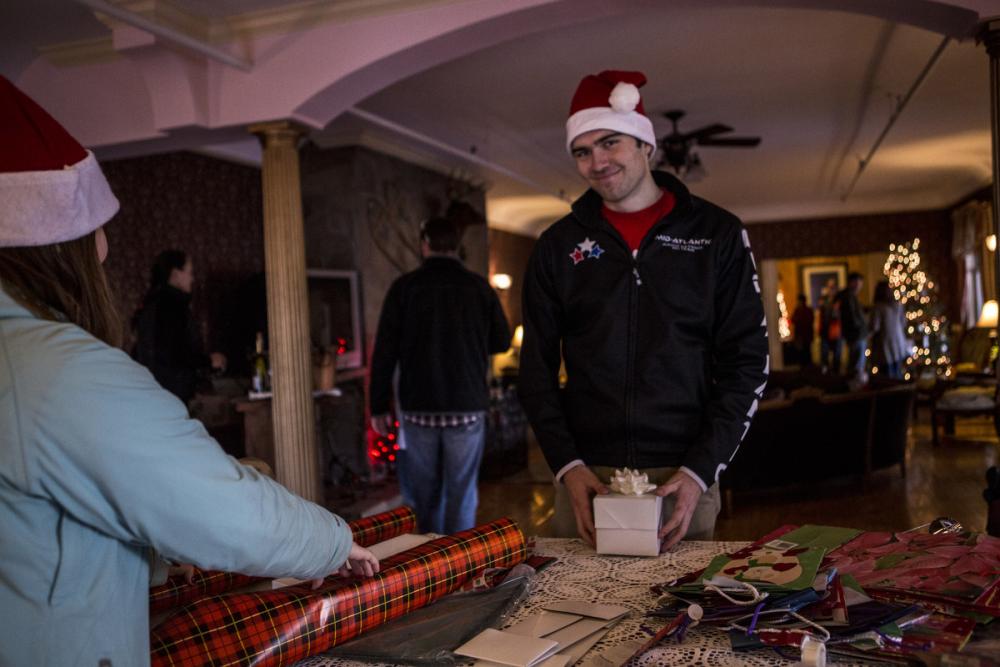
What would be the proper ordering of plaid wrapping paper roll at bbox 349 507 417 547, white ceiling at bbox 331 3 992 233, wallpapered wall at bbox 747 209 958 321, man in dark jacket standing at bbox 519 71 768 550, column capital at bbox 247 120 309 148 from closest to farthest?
plaid wrapping paper roll at bbox 349 507 417 547
man in dark jacket standing at bbox 519 71 768 550
column capital at bbox 247 120 309 148
white ceiling at bbox 331 3 992 233
wallpapered wall at bbox 747 209 958 321

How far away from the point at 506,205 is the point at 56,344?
11.8 metres

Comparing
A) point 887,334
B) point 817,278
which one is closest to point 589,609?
point 887,334

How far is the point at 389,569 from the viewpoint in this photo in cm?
127

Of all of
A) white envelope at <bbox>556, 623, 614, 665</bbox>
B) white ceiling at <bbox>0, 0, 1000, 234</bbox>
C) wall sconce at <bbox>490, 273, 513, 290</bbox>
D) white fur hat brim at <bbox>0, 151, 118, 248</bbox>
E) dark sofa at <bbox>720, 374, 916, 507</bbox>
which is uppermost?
white ceiling at <bbox>0, 0, 1000, 234</bbox>

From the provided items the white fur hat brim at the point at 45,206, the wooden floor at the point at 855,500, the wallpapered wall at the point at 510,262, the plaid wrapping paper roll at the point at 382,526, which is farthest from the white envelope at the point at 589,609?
the wallpapered wall at the point at 510,262

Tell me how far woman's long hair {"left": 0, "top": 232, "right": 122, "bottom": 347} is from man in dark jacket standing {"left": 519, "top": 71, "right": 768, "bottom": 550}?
1043 mm

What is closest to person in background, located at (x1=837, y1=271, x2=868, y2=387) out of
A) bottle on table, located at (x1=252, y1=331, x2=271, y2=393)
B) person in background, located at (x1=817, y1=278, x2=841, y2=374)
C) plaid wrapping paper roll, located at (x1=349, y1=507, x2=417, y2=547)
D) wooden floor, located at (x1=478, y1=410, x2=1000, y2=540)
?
person in background, located at (x1=817, y1=278, x2=841, y2=374)

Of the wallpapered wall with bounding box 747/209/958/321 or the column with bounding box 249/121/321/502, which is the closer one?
the column with bounding box 249/121/321/502

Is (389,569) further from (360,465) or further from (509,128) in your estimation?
(509,128)

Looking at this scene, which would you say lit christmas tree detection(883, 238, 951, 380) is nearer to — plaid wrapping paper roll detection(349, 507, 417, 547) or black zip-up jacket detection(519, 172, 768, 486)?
black zip-up jacket detection(519, 172, 768, 486)

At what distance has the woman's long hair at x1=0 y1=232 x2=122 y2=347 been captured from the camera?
3.10ft

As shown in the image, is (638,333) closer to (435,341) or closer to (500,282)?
(435,341)

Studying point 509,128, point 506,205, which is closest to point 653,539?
point 509,128

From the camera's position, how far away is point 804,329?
591 inches
